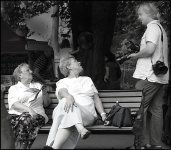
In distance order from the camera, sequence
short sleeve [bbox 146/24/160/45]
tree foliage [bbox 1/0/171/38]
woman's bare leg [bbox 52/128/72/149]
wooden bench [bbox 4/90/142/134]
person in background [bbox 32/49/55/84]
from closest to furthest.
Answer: woman's bare leg [bbox 52/128/72/149] < short sleeve [bbox 146/24/160/45] < wooden bench [bbox 4/90/142/134] < person in background [bbox 32/49/55/84] < tree foliage [bbox 1/0/171/38]

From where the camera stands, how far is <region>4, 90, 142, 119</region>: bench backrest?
26.0 feet

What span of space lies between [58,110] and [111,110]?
0.73m

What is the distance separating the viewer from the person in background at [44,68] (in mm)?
8547

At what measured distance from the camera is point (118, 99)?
26.3 feet

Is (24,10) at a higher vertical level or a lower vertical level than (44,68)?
higher

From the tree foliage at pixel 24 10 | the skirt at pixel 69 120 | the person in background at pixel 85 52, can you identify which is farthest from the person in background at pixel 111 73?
the skirt at pixel 69 120

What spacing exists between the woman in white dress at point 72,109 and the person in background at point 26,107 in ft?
1.01

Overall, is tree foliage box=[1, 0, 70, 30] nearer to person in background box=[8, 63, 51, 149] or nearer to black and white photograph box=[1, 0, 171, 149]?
black and white photograph box=[1, 0, 171, 149]

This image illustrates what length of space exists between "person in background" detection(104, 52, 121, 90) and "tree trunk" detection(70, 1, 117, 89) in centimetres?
6

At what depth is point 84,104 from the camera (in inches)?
291

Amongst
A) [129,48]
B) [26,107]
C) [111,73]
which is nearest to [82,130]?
[26,107]

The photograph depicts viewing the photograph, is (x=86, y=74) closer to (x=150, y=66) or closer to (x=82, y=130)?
(x=150, y=66)

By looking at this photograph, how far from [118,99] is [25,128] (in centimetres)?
150

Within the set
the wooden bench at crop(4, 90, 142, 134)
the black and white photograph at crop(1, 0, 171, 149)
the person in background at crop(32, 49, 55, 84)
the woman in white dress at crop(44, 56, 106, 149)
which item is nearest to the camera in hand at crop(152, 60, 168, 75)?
the black and white photograph at crop(1, 0, 171, 149)
